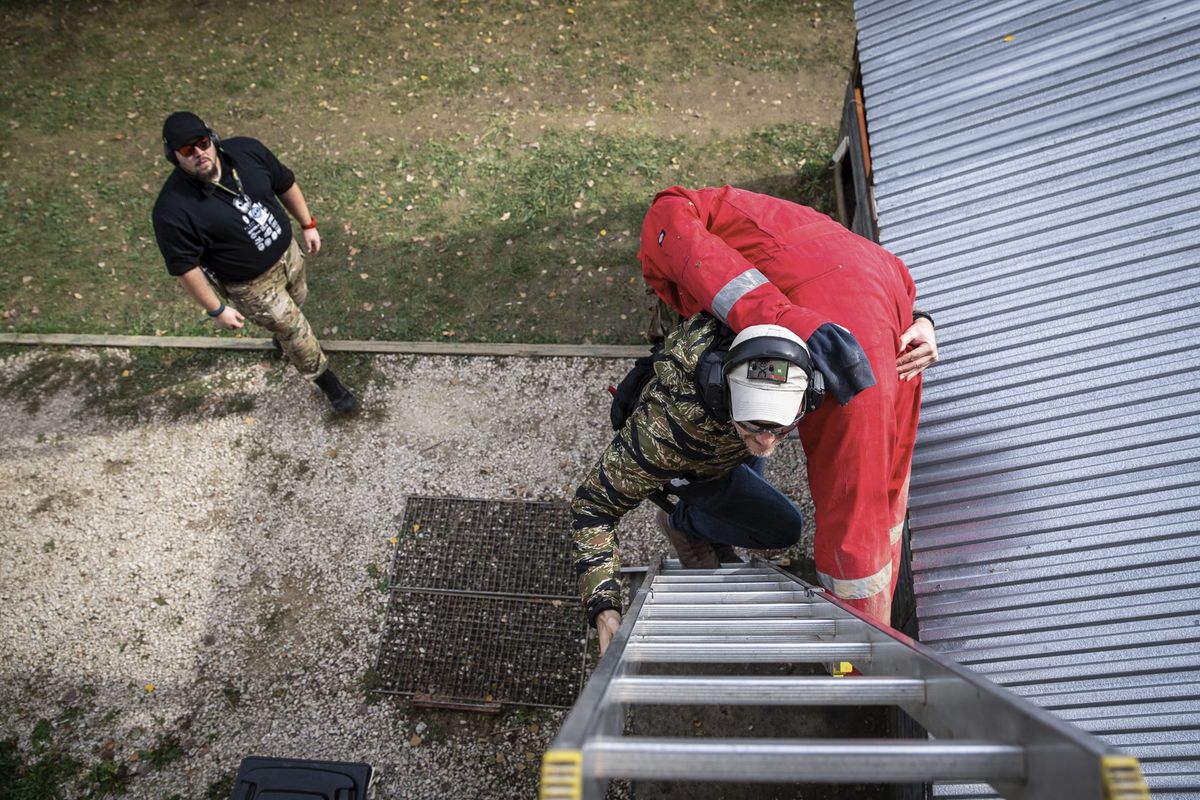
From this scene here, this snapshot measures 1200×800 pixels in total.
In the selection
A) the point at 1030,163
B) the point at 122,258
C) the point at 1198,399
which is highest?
the point at 1030,163

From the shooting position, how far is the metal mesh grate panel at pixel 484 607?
5.05 metres

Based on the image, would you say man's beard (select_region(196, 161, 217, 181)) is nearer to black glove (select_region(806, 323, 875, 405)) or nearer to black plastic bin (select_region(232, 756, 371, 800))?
black plastic bin (select_region(232, 756, 371, 800))

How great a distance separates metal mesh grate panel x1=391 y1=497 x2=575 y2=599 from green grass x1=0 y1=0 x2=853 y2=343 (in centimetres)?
172

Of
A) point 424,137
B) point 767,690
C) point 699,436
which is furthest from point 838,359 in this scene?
point 424,137

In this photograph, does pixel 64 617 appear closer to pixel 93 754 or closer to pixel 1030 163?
pixel 93 754

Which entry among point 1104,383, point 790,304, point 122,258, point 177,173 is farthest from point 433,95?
point 1104,383

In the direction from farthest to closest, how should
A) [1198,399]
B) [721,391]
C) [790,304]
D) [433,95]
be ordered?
[433,95] → [1198,399] → [790,304] → [721,391]

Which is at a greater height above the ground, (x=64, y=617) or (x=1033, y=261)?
(x=1033, y=261)

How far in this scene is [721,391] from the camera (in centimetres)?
292

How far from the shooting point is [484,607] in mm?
5328

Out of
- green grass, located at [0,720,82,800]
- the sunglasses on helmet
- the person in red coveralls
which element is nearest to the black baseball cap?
the person in red coveralls

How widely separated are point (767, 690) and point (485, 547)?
12.6 feet

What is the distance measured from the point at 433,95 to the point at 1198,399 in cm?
787

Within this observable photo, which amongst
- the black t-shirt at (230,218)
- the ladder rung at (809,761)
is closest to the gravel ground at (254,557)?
the black t-shirt at (230,218)
